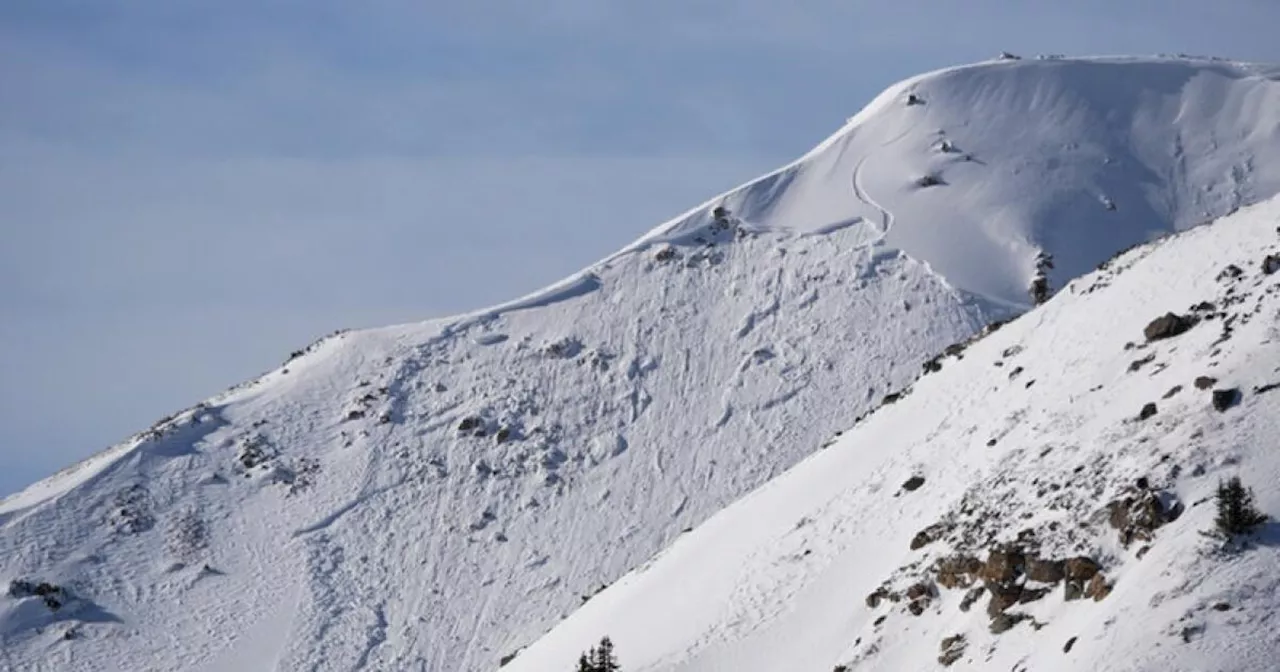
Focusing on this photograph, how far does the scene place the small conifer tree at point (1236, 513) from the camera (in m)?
28.7

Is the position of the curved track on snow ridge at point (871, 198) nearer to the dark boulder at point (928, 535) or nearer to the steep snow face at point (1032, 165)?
the steep snow face at point (1032, 165)

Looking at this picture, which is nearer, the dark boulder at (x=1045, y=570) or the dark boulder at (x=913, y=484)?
the dark boulder at (x=1045, y=570)

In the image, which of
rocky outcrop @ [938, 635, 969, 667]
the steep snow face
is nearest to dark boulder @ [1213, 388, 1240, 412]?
rocky outcrop @ [938, 635, 969, 667]

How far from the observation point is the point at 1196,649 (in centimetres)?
2645

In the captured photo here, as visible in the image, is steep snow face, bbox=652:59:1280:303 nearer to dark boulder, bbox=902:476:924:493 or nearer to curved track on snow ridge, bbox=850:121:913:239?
curved track on snow ridge, bbox=850:121:913:239

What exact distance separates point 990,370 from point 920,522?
726cm

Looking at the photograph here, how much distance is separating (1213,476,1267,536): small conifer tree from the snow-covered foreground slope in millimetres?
283

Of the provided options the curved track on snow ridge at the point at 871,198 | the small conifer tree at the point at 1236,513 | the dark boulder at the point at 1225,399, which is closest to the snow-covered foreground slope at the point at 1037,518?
the dark boulder at the point at 1225,399

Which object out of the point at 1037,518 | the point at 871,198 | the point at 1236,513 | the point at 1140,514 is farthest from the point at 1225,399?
the point at 871,198

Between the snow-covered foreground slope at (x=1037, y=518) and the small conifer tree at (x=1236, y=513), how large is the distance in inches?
11.1

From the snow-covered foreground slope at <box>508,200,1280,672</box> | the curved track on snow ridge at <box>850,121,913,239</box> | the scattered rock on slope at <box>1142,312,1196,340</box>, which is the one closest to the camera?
the snow-covered foreground slope at <box>508,200,1280,672</box>

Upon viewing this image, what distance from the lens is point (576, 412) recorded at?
64938mm

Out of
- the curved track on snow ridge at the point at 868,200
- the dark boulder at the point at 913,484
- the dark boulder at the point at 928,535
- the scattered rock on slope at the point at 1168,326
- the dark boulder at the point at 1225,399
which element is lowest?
the dark boulder at the point at 928,535

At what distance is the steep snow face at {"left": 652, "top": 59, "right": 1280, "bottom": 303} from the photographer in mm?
73000
